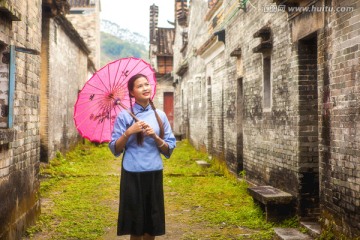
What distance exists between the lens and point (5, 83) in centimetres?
488

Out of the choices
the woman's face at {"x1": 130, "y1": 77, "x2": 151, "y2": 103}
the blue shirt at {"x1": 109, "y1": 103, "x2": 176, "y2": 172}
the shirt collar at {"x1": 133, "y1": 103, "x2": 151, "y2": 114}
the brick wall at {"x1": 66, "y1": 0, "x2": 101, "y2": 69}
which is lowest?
the blue shirt at {"x1": 109, "y1": 103, "x2": 176, "y2": 172}

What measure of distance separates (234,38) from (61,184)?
5575 millimetres

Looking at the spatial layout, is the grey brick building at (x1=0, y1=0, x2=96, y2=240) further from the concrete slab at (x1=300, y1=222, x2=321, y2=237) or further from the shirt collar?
the concrete slab at (x1=300, y1=222, x2=321, y2=237)

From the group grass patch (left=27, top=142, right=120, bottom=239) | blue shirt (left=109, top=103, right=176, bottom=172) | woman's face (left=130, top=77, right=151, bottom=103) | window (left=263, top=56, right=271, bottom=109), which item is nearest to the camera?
blue shirt (left=109, top=103, right=176, bottom=172)

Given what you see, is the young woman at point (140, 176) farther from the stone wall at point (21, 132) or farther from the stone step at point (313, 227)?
the stone step at point (313, 227)

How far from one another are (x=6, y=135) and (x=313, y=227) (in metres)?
4.23

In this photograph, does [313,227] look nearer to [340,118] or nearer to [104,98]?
[340,118]

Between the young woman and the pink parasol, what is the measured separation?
52 centimetres

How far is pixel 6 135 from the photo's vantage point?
15.3 ft

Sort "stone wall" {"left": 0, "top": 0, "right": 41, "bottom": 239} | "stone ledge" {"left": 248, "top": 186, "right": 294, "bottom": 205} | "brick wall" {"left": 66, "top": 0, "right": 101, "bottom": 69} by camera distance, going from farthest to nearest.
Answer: "brick wall" {"left": 66, "top": 0, "right": 101, "bottom": 69}
"stone ledge" {"left": 248, "top": 186, "right": 294, "bottom": 205}
"stone wall" {"left": 0, "top": 0, "right": 41, "bottom": 239}

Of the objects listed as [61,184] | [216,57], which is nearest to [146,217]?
[61,184]

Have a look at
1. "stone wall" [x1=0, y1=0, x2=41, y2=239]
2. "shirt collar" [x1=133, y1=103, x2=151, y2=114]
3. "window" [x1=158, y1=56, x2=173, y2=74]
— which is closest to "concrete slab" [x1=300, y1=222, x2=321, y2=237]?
"shirt collar" [x1=133, y1=103, x2=151, y2=114]

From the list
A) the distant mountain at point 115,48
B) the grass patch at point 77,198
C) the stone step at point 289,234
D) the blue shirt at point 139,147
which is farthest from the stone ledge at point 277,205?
the distant mountain at point 115,48

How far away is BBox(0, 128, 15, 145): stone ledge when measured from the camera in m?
4.54
